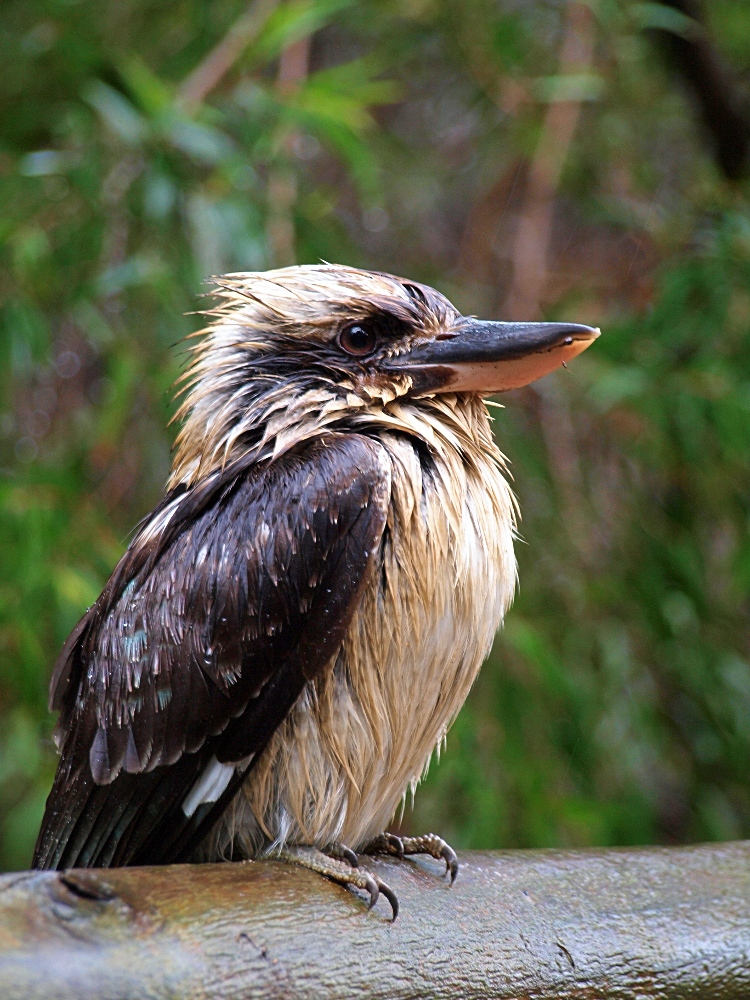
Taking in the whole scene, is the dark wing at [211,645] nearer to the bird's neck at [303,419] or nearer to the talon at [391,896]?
the bird's neck at [303,419]

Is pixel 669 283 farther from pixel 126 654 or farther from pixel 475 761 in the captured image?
pixel 126 654

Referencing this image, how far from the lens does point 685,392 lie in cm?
317

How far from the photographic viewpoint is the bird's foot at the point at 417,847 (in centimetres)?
181

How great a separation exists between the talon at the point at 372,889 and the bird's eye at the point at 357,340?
830 mm

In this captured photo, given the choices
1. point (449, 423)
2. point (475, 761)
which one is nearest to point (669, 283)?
point (475, 761)

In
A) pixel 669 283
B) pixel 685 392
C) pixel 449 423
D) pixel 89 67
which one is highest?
pixel 89 67

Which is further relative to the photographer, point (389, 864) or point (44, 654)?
point (44, 654)

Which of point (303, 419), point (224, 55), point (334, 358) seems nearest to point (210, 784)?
point (303, 419)

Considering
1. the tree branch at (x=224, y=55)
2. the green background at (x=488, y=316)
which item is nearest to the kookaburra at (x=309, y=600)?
the green background at (x=488, y=316)

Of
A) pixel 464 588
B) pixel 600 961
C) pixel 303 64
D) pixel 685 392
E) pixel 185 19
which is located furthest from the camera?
pixel 185 19

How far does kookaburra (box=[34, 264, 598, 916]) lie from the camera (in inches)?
67.0

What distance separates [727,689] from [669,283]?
121 centimetres

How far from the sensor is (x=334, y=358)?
192cm

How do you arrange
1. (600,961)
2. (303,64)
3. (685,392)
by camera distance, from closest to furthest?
(600,961) < (685,392) < (303,64)
